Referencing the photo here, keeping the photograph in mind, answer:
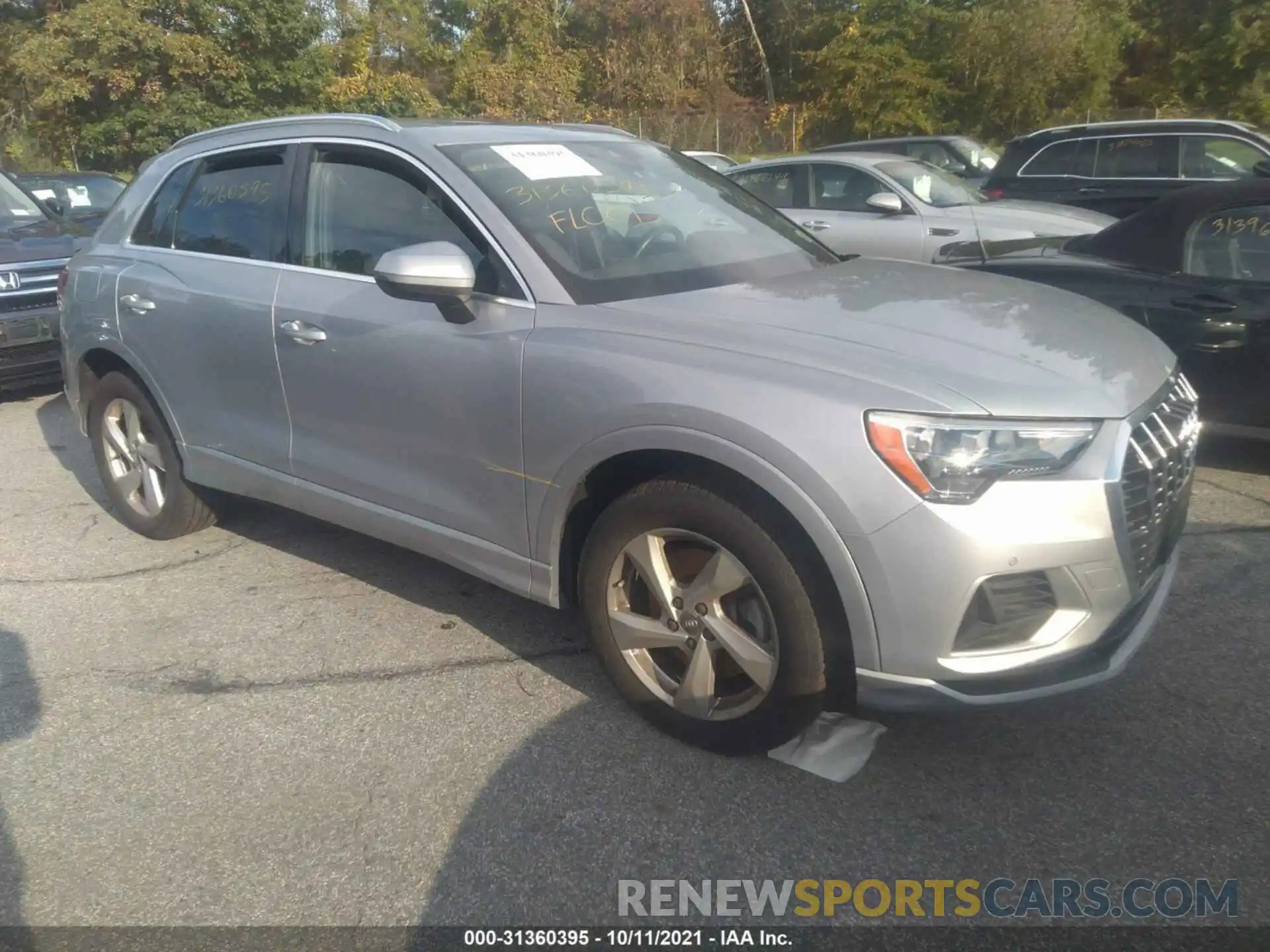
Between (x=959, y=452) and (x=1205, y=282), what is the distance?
10.8ft

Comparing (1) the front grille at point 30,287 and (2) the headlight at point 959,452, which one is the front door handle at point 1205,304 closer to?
(2) the headlight at point 959,452

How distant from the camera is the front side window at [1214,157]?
10.0m

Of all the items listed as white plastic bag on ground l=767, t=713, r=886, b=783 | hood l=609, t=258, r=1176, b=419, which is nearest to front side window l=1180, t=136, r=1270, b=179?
hood l=609, t=258, r=1176, b=419

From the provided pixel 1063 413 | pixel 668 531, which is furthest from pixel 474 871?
pixel 1063 413

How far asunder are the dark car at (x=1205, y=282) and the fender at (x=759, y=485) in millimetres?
3185

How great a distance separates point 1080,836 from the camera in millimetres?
2697

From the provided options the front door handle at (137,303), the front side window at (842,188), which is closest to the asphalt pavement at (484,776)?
the front door handle at (137,303)

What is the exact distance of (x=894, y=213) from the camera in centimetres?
864

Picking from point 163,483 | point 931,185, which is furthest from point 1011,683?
point 931,185

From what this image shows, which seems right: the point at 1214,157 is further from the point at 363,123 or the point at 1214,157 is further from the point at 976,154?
the point at 363,123

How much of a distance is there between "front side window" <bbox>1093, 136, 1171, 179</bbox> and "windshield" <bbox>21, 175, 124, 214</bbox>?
11.4 m

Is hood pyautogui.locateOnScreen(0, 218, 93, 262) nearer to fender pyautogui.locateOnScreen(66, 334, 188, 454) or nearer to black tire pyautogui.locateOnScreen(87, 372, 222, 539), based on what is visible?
black tire pyautogui.locateOnScreen(87, 372, 222, 539)

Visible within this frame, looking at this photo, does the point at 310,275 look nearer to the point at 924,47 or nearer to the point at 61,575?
the point at 61,575

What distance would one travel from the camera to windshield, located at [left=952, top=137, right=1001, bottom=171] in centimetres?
1581
